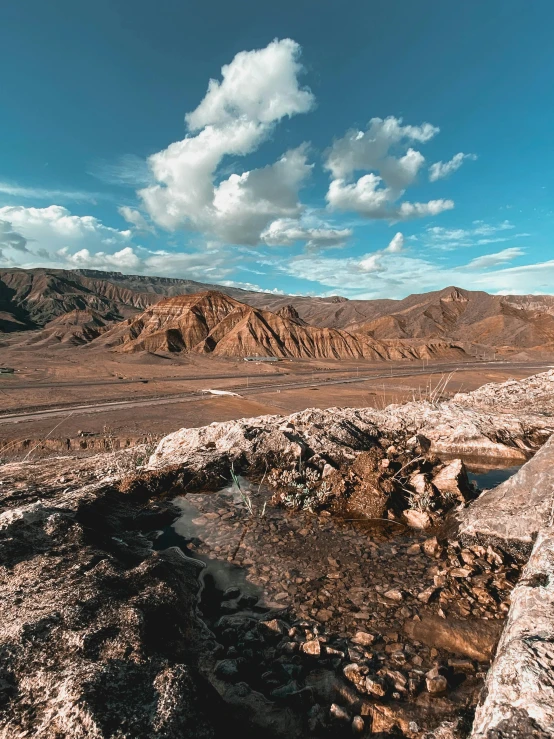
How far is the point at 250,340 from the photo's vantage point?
84062 millimetres

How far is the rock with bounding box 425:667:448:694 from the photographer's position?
10.3 ft

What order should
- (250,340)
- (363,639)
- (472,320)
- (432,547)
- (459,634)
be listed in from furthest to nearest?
1. (472,320)
2. (250,340)
3. (432,547)
4. (459,634)
5. (363,639)

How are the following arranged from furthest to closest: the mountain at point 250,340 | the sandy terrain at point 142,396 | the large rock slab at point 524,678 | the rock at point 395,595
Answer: the mountain at point 250,340 < the sandy terrain at point 142,396 < the rock at point 395,595 < the large rock slab at point 524,678

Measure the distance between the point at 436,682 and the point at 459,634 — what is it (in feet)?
2.84

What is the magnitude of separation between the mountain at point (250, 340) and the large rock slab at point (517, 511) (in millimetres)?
75618

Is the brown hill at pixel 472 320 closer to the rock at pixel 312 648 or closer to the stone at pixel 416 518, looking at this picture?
the stone at pixel 416 518

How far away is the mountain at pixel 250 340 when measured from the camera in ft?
278

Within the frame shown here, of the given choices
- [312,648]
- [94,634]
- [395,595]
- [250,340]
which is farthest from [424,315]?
[94,634]

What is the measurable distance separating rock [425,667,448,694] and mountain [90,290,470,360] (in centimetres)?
7840

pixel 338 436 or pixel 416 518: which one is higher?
pixel 338 436

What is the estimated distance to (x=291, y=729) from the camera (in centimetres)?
282

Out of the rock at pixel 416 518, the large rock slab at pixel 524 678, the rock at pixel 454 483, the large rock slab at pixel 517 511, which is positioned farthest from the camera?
the rock at pixel 454 483

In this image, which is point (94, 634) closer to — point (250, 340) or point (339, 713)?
point (339, 713)

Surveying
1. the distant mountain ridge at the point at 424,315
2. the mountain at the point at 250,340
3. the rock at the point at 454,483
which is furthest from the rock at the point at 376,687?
the distant mountain ridge at the point at 424,315
